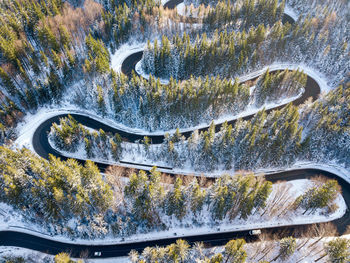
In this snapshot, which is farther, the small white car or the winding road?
the small white car

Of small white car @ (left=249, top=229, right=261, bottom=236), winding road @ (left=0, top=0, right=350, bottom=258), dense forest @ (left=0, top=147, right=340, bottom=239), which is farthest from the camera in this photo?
small white car @ (left=249, top=229, right=261, bottom=236)

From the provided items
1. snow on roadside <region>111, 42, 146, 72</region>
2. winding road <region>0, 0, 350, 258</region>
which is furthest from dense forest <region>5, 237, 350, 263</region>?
snow on roadside <region>111, 42, 146, 72</region>

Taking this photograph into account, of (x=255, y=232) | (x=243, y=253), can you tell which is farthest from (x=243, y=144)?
(x=243, y=253)

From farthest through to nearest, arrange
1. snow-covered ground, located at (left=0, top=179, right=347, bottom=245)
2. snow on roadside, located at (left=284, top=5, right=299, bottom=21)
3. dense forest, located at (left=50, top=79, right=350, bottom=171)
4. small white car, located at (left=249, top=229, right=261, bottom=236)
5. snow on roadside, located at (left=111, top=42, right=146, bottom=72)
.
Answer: snow on roadside, located at (left=284, top=5, right=299, bottom=21)
snow on roadside, located at (left=111, top=42, right=146, bottom=72)
dense forest, located at (left=50, top=79, right=350, bottom=171)
small white car, located at (left=249, top=229, right=261, bottom=236)
snow-covered ground, located at (left=0, top=179, right=347, bottom=245)

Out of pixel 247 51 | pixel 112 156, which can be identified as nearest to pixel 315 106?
pixel 247 51

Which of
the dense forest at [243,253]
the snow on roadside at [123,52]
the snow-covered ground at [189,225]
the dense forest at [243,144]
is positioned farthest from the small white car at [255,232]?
the snow on roadside at [123,52]

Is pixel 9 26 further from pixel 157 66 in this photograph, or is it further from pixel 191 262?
pixel 191 262

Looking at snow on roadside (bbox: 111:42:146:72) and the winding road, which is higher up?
snow on roadside (bbox: 111:42:146:72)

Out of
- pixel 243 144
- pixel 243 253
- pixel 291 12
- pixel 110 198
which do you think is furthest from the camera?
pixel 291 12

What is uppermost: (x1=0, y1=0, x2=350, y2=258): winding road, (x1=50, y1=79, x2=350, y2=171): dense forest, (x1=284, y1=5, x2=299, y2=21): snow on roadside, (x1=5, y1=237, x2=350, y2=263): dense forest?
(x1=284, y1=5, x2=299, y2=21): snow on roadside

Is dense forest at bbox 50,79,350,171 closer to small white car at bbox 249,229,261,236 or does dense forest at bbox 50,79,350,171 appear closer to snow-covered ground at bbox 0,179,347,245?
snow-covered ground at bbox 0,179,347,245

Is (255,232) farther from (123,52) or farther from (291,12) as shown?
(291,12)
